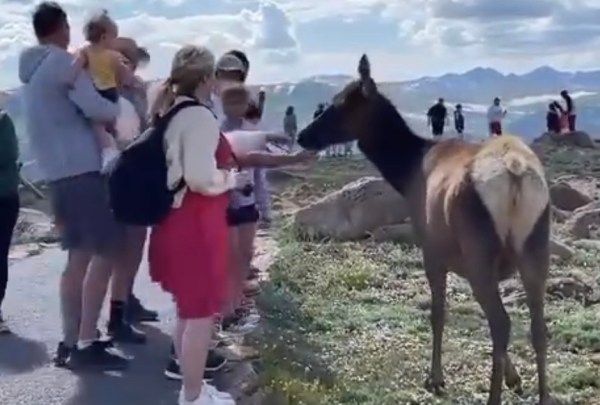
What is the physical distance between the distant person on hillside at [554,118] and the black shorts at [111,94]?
3004 cm

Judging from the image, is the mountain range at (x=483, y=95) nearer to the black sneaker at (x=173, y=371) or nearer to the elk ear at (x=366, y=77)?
the elk ear at (x=366, y=77)

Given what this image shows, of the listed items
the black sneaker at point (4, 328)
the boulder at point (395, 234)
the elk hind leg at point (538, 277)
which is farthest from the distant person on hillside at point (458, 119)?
the elk hind leg at point (538, 277)

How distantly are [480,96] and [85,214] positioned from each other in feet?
165

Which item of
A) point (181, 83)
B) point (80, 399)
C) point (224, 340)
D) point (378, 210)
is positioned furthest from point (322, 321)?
point (378, 210)

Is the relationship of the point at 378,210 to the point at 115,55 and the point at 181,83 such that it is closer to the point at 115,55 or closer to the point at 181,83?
the point at 115,55

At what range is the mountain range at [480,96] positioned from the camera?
35975 millimetres

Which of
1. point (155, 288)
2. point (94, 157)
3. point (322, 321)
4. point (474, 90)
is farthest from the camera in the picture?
point (474, 90)

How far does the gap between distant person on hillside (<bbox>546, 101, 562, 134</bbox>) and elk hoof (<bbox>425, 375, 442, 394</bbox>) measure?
2985 cm

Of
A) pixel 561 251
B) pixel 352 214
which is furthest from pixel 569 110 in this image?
pixel 561 251

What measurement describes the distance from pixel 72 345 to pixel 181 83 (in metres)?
2.27

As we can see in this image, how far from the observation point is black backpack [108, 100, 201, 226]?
5.86 metres

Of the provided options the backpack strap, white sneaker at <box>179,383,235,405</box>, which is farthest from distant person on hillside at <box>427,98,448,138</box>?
the backpack strap

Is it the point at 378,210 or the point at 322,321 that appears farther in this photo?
the point at 378,210

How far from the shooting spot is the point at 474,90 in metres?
60.4
